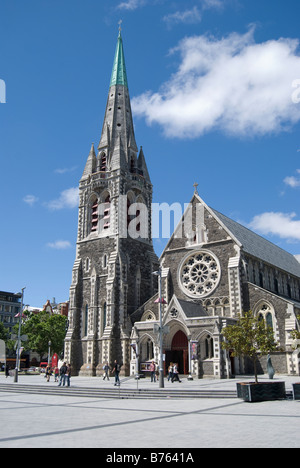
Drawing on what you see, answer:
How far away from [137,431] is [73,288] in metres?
35.6

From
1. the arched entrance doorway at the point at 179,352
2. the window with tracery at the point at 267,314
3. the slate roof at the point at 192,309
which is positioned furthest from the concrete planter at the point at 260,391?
the window with tracery at the point at 267,314

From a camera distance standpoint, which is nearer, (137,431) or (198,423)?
(137,431)

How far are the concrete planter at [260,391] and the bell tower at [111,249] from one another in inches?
906

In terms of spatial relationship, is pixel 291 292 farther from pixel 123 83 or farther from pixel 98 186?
pixel 123 83

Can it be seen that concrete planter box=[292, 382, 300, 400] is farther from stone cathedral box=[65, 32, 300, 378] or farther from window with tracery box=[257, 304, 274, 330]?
window with tracery box=[257, 304, 274, 330]

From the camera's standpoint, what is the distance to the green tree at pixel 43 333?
2422 inches

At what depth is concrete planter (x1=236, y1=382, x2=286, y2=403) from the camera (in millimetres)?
18062

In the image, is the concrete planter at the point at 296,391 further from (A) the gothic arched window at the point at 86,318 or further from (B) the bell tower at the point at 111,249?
(A) the gothic arched window at the point at 86,318

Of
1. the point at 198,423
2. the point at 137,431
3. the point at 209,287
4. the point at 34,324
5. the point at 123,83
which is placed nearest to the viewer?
the point at 137,431

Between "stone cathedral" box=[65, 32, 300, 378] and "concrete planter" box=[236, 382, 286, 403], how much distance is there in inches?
442

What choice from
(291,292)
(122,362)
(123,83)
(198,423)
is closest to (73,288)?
(122,362)

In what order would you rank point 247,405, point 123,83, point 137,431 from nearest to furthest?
point 137,431 → point 247,405 → point 123,83

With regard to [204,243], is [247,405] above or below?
below

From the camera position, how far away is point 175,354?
36.2 meters
